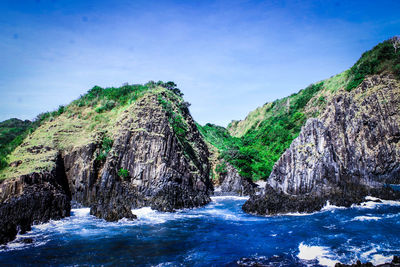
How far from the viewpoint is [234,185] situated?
51531 millimetres

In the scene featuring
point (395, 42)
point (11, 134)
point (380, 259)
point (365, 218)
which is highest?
point (395, 42)

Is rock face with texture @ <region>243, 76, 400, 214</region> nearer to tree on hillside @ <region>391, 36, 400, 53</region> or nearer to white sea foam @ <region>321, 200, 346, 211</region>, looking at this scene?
white sea foam @ <region>321, 200, 346, 211</region>

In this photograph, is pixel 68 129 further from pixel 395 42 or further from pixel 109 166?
pixel 395 42

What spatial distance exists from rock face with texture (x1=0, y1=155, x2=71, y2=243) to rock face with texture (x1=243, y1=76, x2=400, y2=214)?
2284cm

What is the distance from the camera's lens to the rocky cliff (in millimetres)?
30875

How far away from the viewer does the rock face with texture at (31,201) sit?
27125mm

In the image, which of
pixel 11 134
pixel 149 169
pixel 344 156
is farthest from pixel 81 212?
pixel 344 156

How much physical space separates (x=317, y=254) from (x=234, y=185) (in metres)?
34.9

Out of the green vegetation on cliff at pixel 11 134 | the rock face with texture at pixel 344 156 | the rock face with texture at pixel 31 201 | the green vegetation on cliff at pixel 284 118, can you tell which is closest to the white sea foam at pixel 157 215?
the rock face with texture at pixel 344 156

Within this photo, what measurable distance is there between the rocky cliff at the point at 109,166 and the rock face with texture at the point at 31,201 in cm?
9

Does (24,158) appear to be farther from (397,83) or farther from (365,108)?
(397,83)

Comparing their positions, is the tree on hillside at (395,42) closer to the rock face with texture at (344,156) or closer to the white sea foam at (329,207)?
the rock face with texture at (344,156)

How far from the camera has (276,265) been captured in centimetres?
1503

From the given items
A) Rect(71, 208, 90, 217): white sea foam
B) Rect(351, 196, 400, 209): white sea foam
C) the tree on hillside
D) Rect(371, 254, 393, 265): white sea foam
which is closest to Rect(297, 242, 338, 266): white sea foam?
Rect(371, 254, 393, 265): white sea foam
